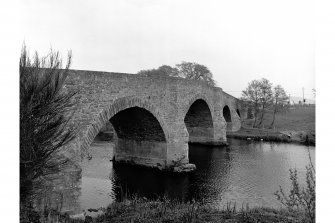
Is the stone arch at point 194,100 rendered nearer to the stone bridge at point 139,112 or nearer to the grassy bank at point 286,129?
the stone bridge at point 139,112

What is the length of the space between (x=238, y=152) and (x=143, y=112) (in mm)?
11413

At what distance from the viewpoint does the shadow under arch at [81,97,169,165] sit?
16750mm

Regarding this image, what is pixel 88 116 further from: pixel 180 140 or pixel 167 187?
pixel 180 140

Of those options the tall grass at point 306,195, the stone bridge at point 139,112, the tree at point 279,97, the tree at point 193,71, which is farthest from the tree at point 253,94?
the tall grass at point 306,195

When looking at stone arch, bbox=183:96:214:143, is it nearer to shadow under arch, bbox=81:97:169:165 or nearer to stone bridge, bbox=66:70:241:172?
stone bridge, bbox=66:70:241:172

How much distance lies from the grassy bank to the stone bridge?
1019 cm

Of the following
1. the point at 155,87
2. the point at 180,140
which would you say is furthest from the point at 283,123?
the point at 155,87

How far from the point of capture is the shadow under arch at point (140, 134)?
55.0ft

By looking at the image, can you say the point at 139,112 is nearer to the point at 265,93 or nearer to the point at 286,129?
the point at 286,129

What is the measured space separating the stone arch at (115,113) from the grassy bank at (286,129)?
13995mm

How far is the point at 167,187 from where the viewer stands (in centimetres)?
1519

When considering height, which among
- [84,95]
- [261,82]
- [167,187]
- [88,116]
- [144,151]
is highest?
[261,82]

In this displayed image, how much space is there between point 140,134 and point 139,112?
2.46 metres

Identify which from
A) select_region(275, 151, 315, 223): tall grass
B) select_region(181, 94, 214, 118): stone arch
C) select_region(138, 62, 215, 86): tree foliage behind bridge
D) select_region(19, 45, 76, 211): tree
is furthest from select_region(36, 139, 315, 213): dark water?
select_region(138, 62, 215, 86): tree foliage behind bridge
